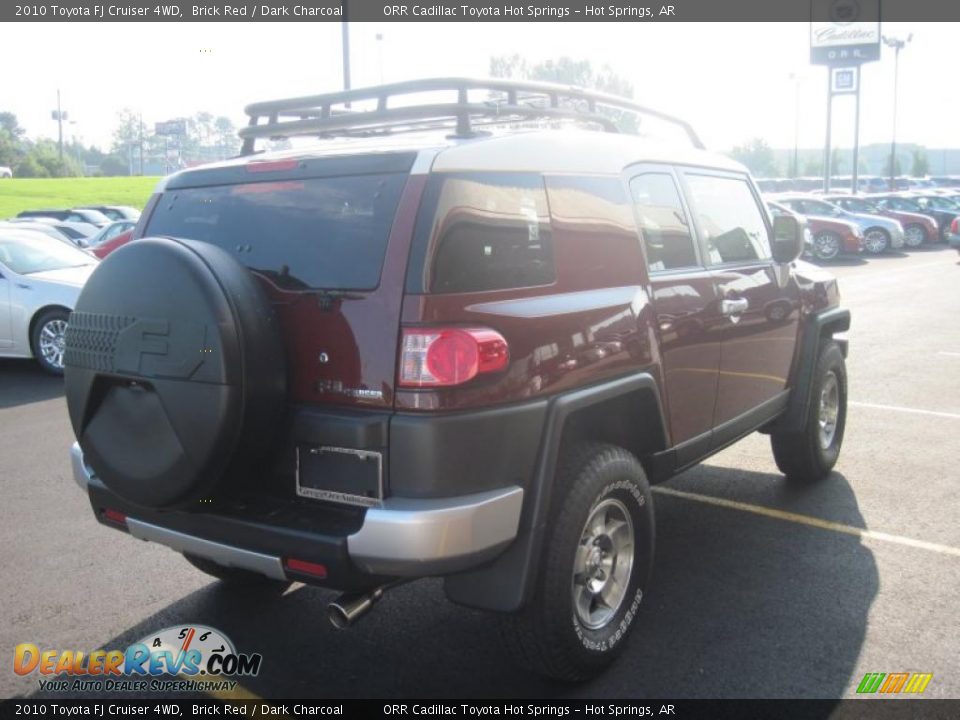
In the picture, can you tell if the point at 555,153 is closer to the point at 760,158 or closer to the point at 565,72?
the point at 565,72

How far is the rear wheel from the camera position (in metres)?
28.1

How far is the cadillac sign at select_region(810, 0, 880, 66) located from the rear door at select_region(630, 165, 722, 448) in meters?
37.7

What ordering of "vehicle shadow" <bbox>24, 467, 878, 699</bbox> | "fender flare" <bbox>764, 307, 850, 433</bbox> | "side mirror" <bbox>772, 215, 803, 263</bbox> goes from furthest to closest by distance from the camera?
"fender flare" <bbox>764, 307, 850, 433</bbox> < "side mirror" <bbox>772, 215, 803, 263</bbox> < "vehicle shadow" <bbox>24, 467, 878, 699</bbox>

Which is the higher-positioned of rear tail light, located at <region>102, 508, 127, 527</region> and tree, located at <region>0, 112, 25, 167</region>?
tree, located at <region>0, 112, 25, 167</region>

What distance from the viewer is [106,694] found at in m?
3.39

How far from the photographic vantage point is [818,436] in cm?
560

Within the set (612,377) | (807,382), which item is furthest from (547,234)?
(807,382)

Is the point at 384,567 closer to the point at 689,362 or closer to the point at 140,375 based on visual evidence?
the point at 140,375

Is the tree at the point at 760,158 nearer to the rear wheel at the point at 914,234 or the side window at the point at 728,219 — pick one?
the rear wheel at the point at 914,234

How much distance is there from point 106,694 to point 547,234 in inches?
94.4

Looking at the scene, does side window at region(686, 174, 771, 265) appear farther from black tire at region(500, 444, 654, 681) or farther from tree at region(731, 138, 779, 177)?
tree at region(731, 138, 779, 177)

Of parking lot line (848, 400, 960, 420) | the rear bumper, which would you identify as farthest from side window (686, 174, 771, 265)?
parking lot line (848, 400, 960, 420)

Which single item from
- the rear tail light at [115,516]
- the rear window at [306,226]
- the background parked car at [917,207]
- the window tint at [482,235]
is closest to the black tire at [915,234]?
the background parked car at [917,207]

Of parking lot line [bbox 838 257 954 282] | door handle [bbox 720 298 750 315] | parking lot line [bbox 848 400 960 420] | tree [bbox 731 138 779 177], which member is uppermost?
tree [bbox 731 138 779 177]
